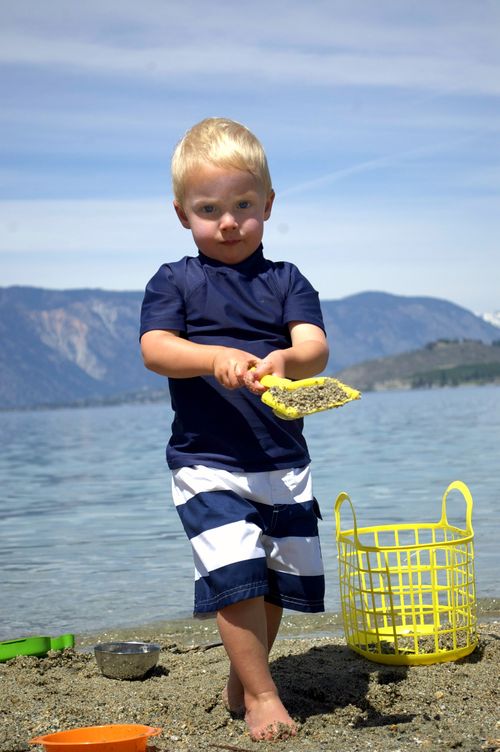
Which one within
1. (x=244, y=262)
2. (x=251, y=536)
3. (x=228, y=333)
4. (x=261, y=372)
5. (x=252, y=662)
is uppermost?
(x=244, y=262)

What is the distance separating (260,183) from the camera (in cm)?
455

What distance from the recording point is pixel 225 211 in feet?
14.9

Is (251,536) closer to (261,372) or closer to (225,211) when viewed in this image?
(261,372)

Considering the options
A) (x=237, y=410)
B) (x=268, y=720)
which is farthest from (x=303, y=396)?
(x=268, y=720)

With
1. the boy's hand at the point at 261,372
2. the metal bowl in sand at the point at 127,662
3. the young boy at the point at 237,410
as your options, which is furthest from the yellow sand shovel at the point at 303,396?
the metal bowl in sand at the point at 127,662

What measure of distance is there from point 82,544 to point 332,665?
8.69 meters

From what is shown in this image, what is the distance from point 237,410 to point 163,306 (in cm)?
56

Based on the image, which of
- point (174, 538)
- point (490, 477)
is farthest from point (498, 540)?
point (490, 477)

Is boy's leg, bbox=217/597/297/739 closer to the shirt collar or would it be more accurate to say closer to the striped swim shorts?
the striped swim shorts

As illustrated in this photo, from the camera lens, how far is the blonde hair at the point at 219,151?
4.45m

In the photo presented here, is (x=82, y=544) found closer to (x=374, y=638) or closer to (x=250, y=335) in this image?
(x=374, y=638)

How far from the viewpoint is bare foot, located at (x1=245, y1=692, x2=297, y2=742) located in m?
4.17

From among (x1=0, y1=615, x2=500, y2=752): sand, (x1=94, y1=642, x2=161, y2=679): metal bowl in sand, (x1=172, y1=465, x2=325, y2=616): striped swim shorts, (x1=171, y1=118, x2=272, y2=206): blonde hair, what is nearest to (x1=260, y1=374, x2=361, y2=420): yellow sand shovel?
(x1=172, y1=465, x2=325, y2=616): striped swim shorts

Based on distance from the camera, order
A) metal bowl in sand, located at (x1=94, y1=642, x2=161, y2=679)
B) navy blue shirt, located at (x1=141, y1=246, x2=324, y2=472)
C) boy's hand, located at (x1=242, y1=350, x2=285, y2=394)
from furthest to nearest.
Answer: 1. metal bowl in sand, located at (x1=94, y1=642, x2=161, y2=679)
2. navy blue shirt, located at (x1=141, y1=246, x2=324, y2=472)
3. boy's hand, located at (x1=242, y1=350, x2=285, y2=394)
